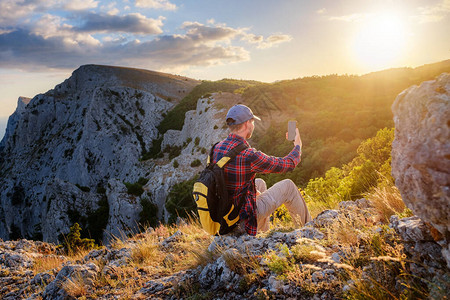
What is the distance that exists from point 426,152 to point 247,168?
239cm

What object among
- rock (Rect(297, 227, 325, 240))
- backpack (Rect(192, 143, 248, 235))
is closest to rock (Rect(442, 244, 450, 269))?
rock (Rect(297, 227, 325, 240))

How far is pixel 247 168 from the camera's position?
4004 millimetres

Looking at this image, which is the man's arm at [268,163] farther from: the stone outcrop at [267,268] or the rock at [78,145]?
the rock at [78,145]

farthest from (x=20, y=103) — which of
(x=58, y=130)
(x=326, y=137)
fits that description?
(x=326, y=137)

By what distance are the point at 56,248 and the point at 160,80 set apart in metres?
58.0

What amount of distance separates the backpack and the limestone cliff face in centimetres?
1762

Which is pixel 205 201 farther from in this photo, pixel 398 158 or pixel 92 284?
pixel 92 284

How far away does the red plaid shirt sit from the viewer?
3.96 meters

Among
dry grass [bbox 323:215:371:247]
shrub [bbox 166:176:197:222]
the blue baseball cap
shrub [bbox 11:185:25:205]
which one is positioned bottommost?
shrub [bbox 11:185:25:205]

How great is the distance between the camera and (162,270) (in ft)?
15.6

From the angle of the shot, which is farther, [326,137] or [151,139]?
[151,139]

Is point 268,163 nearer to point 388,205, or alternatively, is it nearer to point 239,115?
point 239,115

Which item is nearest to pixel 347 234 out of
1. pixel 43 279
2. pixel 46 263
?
pixel 43 279

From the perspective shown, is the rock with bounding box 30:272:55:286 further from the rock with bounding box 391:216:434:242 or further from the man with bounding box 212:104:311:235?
the rock with bounding box 391:216:434:242
